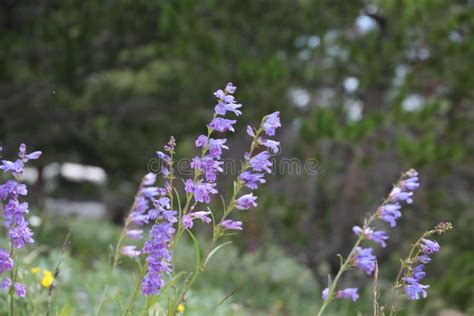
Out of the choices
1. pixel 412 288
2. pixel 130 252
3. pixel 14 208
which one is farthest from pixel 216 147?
pixel 412 288

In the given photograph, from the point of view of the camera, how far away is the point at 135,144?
749 cm

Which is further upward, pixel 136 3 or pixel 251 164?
pixel 136 3

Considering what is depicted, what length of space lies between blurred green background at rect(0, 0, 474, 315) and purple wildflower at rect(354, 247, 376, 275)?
1.88 metres

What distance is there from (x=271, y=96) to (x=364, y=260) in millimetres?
3506

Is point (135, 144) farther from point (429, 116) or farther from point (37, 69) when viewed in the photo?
point (429, 116)

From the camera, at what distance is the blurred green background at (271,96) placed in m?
4.65

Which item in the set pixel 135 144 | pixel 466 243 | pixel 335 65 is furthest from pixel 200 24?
pixel 466 243

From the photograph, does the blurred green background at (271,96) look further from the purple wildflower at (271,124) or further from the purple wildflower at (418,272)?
the purple wildflower at (271,124)

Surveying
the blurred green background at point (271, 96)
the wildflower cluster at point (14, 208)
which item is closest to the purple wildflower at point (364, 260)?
the wildflower cluster at point (14, 208)

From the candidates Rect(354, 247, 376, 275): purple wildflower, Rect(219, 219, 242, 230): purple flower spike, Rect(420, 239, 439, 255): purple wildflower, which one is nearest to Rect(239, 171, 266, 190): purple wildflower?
Rect(219, 219, 242, 230): purple flower spike

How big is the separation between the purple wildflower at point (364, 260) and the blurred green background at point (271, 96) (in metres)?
1.88

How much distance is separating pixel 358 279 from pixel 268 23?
2998mm

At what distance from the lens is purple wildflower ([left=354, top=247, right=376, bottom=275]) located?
5.11 ft

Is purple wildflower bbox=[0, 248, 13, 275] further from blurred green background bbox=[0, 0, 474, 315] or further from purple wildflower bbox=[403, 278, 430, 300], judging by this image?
blurred green background bbox=[0, 0, 474, 315]
